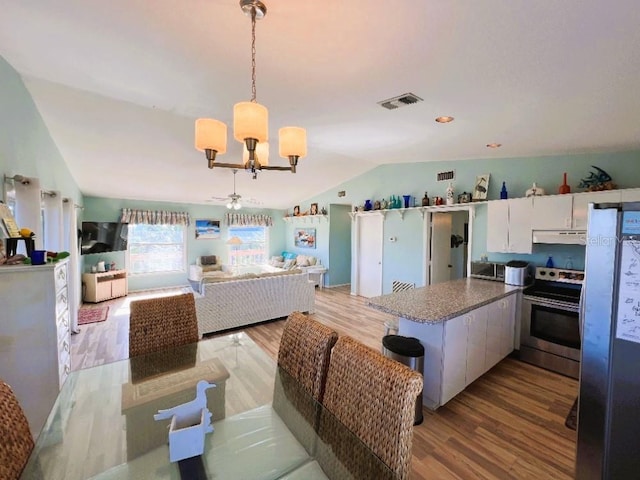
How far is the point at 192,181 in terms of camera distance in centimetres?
555

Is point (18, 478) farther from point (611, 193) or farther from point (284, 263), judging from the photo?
point (284, 263)

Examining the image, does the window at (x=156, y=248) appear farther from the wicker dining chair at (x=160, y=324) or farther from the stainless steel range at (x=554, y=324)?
the stainless steel range at (x=554, y=324)

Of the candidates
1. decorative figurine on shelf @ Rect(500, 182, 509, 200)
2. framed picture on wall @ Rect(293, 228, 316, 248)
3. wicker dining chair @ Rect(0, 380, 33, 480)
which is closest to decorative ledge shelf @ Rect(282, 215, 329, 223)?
framed picture on wall @ Rect(293, 228, 316, 248)

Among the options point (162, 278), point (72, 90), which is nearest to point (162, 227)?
point (162, 278)

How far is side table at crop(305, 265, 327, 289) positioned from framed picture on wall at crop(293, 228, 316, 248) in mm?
745

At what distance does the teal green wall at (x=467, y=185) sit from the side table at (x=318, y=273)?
1.71m

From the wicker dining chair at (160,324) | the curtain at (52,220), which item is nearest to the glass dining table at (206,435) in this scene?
the wicker dining chair at (160,324)

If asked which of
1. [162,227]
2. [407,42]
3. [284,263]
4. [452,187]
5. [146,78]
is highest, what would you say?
[146,78]

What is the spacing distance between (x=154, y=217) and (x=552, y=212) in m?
7.54

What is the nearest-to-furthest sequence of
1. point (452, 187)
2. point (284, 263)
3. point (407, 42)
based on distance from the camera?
point (407, 42) < point (452, 187) < point (284, 263)

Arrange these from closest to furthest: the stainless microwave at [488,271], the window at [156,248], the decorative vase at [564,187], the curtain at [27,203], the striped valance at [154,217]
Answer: the curtain at [27,203]
the decorative vase at [564,187]
the stainless microwave at [488,271]
the striped valance at [154,217]
the window at [156,248]

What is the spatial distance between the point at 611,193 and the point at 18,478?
177 inches

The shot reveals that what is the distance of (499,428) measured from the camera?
212 cm

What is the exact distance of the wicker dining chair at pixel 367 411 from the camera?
101 cm
